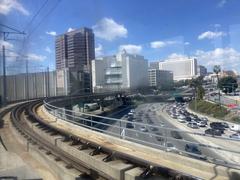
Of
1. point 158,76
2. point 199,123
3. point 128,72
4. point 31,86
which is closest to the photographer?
point 199,123

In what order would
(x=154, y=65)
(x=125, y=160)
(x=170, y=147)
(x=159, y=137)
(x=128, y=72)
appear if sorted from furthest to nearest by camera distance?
(x=154, y=65) < (x=128, y=72) < (x=159, y=137) < (x=170, y=147) < (x=125, y=160)

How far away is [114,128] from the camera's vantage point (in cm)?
812

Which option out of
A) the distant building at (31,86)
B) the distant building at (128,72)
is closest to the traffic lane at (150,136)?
the distant building at (128,72)

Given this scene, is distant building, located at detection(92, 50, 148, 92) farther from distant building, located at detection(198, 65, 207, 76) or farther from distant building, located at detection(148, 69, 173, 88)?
distant building, located at detection(198, 65, 207, 76)

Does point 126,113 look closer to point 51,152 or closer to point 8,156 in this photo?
point 51,152

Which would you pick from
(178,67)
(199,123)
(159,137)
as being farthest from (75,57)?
(159,137)

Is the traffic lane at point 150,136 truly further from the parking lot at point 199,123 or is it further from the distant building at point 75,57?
the distant building at point 75,57

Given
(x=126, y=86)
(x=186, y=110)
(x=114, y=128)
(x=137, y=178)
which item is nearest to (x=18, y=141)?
(x=114, y=128)

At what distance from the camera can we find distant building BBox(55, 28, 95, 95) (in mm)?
28297

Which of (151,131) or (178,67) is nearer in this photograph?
(151,131)

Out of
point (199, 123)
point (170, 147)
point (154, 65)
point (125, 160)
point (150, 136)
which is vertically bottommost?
point (125, 160)

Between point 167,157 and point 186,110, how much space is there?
4.42 metres

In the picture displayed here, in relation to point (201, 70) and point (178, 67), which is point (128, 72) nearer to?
point (178, 67)

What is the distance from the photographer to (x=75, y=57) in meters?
33.0
